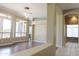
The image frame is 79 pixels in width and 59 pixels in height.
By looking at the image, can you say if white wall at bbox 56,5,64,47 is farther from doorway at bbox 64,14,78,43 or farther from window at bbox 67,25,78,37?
window at bbox 67,25,78,37

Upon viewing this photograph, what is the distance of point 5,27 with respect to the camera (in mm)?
11211

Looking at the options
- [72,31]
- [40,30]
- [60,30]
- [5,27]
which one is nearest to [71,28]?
[72,31]

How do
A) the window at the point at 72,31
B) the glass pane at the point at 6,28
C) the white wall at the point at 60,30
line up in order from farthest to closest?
the window at the point at 72,31, the glass pane at the point at 6,28, the white wall at the point at 60,30

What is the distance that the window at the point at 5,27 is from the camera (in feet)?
34.0

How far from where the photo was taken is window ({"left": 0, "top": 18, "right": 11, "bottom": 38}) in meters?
10.4

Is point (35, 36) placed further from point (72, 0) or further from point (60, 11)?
point (72, 0)

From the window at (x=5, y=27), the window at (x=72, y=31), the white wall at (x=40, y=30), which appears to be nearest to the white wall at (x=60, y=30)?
the window at (x=5, y=27)

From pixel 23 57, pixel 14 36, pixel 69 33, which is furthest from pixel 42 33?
pixel 23 57

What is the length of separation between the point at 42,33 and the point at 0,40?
604 centimetres

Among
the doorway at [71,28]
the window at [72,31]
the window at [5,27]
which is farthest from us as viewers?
the window at [72,31]

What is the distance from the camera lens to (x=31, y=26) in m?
15.7

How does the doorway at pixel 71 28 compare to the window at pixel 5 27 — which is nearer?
the window at pixel 5 27

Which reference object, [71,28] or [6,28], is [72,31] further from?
[6,28]

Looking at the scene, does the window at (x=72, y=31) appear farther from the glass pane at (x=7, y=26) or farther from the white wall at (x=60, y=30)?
the glass pane at (x=7, y=26)
